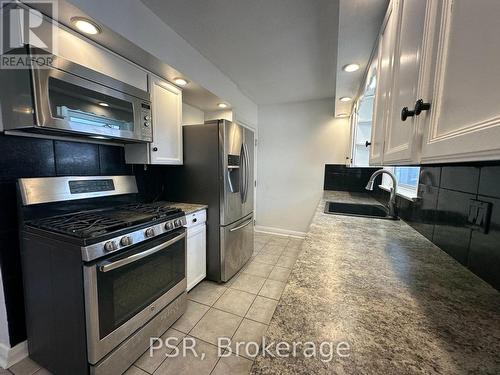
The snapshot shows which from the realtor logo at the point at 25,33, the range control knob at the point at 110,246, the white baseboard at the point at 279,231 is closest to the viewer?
the realtor logo at the point at 25,33

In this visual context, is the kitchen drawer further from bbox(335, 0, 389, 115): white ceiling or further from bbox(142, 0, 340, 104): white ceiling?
bbox(335, 0, 389, 115): white ceiling

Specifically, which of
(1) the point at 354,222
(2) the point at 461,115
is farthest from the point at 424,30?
(1) the point at 354,222

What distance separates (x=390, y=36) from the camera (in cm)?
97

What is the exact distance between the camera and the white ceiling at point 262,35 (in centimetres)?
149

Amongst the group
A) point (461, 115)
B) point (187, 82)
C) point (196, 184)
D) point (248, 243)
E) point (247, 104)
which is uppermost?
point (247, 104)

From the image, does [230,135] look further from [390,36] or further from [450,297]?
[450,297]

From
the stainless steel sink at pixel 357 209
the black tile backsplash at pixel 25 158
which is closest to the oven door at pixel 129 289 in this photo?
the black tile backsplash at pixel 25 158

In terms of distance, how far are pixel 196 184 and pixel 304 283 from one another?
175 cm

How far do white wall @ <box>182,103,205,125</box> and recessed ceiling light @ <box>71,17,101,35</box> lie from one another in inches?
55.5

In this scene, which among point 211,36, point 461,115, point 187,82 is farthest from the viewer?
point 187,82

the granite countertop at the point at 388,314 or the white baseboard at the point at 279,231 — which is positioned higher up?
the granite countertop at the point at 388,314

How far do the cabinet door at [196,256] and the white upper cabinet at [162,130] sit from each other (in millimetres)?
751

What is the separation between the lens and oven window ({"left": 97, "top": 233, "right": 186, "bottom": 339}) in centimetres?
116

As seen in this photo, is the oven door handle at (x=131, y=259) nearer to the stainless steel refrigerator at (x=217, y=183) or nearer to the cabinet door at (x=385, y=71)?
the stainless steel refrigerator at (x=217, y=183)
